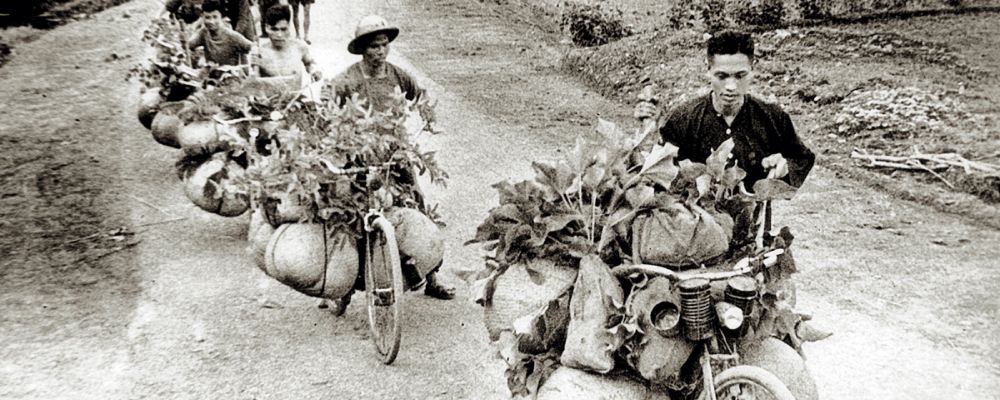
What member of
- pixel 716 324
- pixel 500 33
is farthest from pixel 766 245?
pixel 500 33

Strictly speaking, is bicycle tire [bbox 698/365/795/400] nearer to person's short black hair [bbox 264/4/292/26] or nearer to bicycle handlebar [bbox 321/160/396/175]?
bicycle handlebar [bbox 321/160/396/175]

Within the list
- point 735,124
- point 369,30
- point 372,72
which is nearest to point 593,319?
point 735,124

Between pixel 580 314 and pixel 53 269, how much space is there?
509 cm

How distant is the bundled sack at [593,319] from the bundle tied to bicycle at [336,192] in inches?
84.7

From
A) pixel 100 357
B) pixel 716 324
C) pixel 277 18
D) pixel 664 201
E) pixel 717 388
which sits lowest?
pixel 100 357

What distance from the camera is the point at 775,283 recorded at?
3.46m

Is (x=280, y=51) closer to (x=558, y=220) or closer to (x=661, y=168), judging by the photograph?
(x=558, y=220)

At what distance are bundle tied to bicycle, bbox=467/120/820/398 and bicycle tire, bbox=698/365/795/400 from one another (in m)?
0.16

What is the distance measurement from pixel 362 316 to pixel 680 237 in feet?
10.5

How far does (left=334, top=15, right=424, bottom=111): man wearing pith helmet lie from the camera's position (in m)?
6.10

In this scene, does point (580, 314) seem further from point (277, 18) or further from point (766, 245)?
point (277, 18)

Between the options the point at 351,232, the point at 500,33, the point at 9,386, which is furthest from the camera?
the point at 500,33

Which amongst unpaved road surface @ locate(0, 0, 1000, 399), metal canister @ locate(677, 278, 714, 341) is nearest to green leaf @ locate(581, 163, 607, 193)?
metal canister @ locate(677, 278, 714, 341)

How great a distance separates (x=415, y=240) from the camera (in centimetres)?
555
